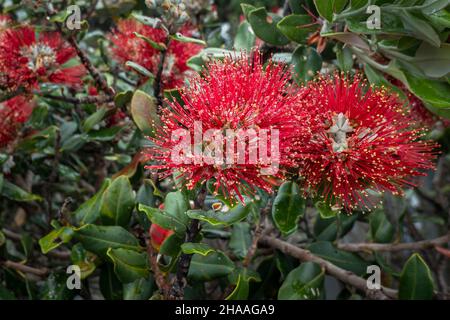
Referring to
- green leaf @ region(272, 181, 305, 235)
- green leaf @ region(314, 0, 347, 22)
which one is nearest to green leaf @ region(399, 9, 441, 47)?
green leaf @ region(314, 0, 347, 22)

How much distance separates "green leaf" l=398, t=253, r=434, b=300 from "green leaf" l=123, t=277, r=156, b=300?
2.50 feet

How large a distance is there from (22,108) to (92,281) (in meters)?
0.87

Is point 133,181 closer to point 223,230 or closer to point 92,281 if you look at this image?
point 223,230

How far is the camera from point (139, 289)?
1.49 meters

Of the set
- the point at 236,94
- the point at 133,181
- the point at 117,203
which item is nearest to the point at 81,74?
the point at 133,181

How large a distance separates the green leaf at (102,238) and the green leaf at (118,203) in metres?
0.04

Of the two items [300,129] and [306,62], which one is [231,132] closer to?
[300,129]

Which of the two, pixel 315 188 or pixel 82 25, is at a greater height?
pixel 82 25

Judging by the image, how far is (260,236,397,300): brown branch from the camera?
5.17 feet

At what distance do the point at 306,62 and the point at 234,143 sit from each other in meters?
0.45

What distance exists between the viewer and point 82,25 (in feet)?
5.31

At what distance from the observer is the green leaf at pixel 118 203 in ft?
4.75

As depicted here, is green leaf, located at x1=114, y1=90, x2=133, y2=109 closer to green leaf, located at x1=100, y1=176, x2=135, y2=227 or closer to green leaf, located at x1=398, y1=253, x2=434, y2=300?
green leaf, located at x1=100, y1=176, x2=135, y2=227

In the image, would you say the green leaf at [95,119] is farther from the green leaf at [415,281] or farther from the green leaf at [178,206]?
the green leaf at [415,281]
